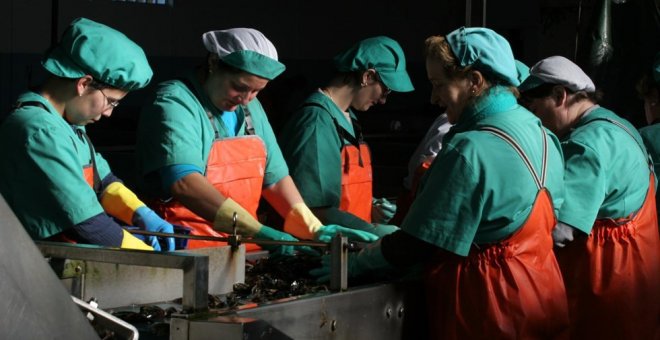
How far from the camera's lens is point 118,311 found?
2.62 meters

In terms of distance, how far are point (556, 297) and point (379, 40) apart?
161 centimetres

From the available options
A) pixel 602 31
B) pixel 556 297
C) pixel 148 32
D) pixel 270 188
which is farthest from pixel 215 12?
pixel 556 297

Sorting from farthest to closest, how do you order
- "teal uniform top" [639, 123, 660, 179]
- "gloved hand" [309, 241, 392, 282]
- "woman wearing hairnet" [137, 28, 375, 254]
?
"teal uniform top" [639, 123, 660, 179], "woman wearing hairnet" [137, 28, 375, 254], "gloved hand" [309, 241, 392, 282]

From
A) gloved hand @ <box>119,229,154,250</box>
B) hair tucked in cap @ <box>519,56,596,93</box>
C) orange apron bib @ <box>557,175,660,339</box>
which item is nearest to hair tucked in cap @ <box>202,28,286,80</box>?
gloved hand @ <box>119,229,154,250</box>

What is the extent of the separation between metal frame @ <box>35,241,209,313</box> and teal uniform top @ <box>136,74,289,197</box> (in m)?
1.12

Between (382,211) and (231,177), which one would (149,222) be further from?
(382,211)

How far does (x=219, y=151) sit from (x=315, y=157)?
0.50 m

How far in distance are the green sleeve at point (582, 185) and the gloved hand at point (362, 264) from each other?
81 cm

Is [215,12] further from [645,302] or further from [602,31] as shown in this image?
[645,302]

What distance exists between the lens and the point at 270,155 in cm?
381

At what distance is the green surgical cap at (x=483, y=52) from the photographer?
9.71 ft

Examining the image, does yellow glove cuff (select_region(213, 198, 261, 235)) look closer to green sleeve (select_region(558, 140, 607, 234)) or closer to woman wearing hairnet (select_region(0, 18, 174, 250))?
woman wearing hairnet (select_region(0, 18, 174, 250))

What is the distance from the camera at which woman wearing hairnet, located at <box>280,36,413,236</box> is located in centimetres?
401

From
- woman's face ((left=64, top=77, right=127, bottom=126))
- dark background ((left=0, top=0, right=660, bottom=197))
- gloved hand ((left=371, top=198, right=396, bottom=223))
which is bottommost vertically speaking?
dark background ((left=0, top=0, right=660, bottom=197))
